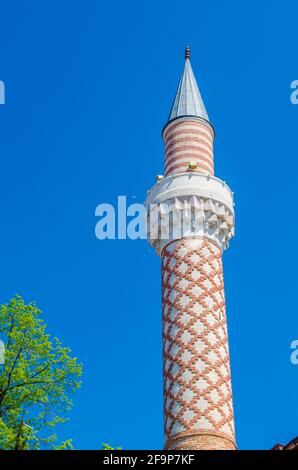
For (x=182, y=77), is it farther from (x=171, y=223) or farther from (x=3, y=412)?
(x=3, y=412)

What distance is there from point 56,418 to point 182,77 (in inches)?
483

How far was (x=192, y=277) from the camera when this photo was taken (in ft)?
69.2

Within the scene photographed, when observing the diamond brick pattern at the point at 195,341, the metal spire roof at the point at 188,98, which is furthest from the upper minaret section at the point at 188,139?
the diamond brick pattern at the point at 195,341

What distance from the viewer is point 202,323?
66.9 feet

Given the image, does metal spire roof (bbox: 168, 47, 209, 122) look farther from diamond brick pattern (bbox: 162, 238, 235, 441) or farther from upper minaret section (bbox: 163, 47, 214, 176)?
diamond brick pattern (bbox: 162, 238, 235, 441)

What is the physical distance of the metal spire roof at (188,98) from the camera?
2403cm

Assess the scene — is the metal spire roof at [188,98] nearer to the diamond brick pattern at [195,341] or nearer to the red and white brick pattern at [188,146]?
the red and white brick pattern at [188,146]

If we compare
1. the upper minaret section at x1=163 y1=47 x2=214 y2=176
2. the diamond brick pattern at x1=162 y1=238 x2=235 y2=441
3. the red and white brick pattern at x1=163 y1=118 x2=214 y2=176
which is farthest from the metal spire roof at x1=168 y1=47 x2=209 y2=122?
the diamond brick pattern at x1=162 y1=238 x2=235 y2=441

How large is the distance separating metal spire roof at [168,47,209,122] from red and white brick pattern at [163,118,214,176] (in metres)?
0.37
